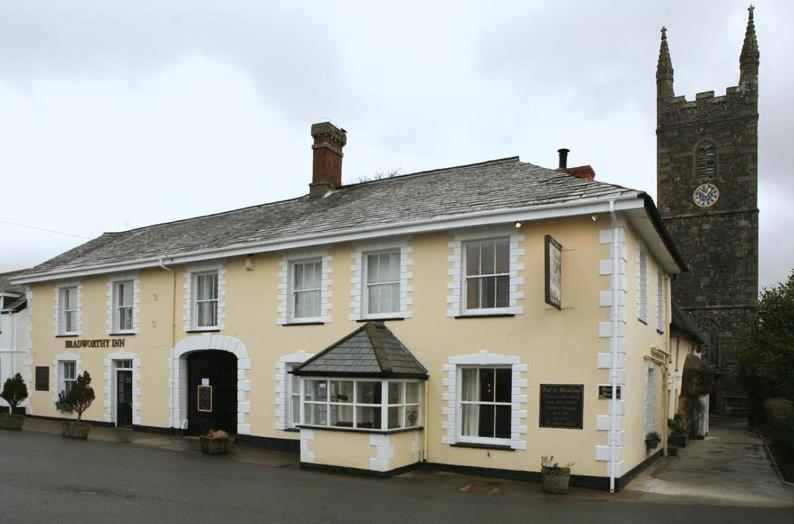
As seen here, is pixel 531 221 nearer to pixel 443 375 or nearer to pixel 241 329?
pixel 443 375

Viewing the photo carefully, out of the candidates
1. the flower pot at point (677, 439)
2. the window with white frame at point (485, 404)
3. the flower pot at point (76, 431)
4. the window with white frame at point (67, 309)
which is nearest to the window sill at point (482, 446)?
the window with white frame at point (485, 404)

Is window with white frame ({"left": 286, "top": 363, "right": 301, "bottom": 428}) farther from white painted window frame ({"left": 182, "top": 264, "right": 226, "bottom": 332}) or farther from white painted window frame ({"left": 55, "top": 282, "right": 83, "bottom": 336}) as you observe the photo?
white painted window frame ({"left": 55, "top": 282, "right": 83, "bottom": 336})

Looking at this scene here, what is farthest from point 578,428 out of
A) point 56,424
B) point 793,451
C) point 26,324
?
point 26,324

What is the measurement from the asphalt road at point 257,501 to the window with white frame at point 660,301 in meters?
7.83

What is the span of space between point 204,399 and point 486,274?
975 centimetres

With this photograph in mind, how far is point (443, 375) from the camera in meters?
15.0

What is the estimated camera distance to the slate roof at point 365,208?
14.9 meters

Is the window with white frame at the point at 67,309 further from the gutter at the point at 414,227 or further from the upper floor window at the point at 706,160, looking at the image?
the upper floor window at the point at 706,160

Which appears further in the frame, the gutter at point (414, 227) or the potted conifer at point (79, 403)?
the potted conifer at point (79, 403)

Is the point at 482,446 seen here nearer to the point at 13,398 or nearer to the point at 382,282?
the point at 382,282

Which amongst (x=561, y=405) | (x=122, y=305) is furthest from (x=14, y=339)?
(x=561, y=405)

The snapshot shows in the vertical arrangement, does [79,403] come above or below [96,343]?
below

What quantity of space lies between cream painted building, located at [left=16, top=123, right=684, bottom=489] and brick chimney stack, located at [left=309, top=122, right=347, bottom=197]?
944 millimetres

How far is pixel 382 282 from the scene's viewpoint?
1634 centimetres
